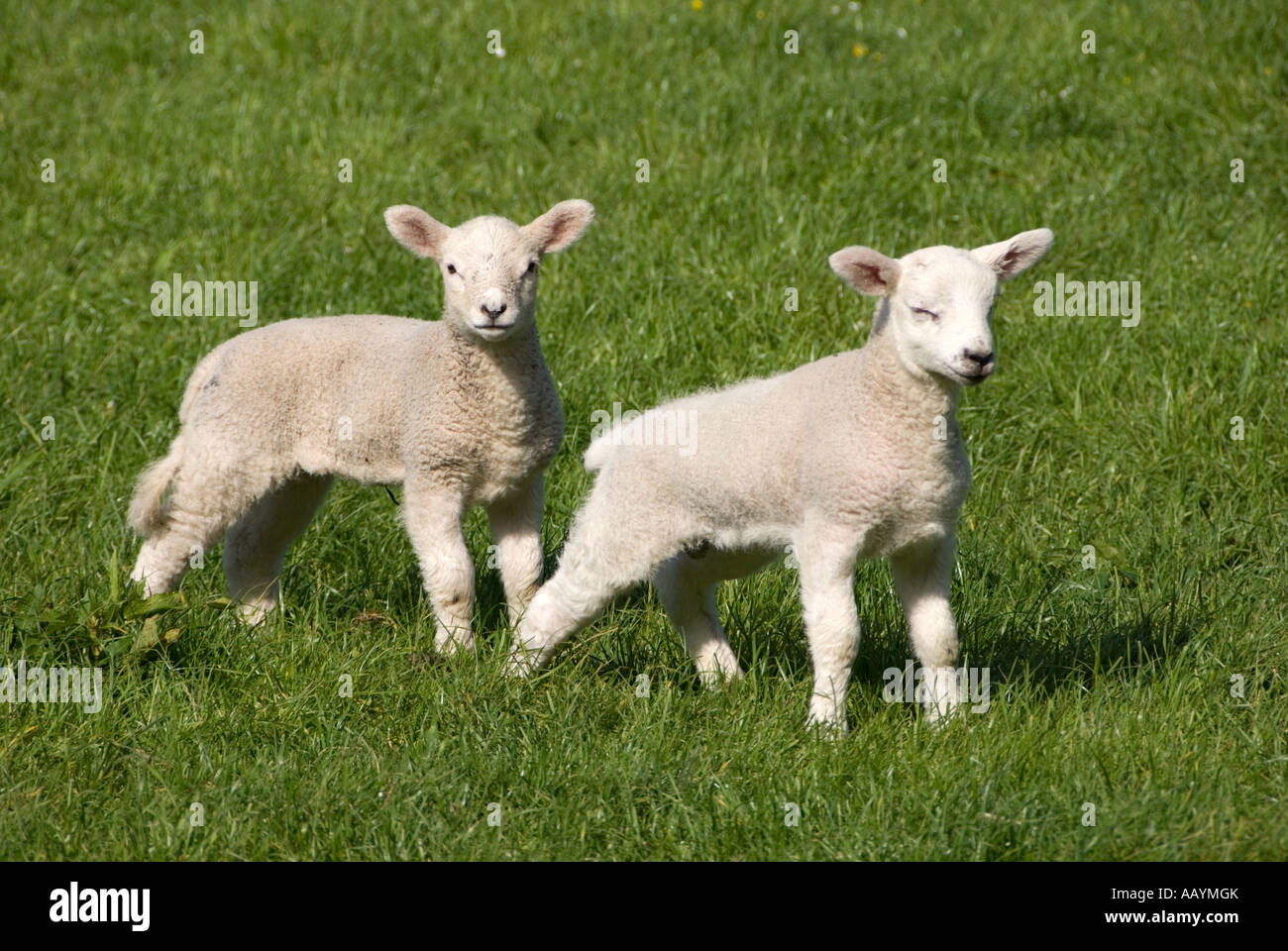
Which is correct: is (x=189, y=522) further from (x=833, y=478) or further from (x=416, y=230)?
(x=833, y=478)

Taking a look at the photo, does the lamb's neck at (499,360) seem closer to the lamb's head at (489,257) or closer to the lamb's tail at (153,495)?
the lamb's head at (489,257)

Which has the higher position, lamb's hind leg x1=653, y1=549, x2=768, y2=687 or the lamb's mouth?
the lamb's mouth

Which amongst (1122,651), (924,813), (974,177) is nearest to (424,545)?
(924,813)

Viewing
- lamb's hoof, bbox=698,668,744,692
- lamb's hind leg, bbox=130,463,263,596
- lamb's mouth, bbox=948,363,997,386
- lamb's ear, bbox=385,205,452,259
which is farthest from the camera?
lamb's hind leg, bbox=130,463,263,596

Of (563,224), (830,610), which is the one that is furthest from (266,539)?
(830,610)

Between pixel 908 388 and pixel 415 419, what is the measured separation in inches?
70.2

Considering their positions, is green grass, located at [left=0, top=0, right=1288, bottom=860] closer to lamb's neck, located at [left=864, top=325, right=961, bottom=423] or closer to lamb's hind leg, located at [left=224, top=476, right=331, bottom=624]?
lamb's hind leg, located at [left=224, top=476, right=331, bottom=624]

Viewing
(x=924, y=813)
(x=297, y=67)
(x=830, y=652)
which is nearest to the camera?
(x=924, y=813)

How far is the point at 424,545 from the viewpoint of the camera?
523 centimetres

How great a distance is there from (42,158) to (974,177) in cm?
561

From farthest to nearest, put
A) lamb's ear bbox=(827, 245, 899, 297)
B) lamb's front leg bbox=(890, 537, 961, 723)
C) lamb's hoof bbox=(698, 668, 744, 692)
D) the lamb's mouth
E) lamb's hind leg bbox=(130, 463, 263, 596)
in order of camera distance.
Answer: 1. lamb's hind leg bbox=(130, 463, 263, 596)
2. lamb's hoof bbox=(698, 668, 744, 692)
3. lamb's front leg bbox=(890, 537, 961, 723)
4. lamb's ear bbox=(827, 245, 899, 297)
5. the lamb's mouth

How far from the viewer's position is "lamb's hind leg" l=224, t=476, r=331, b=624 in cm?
594

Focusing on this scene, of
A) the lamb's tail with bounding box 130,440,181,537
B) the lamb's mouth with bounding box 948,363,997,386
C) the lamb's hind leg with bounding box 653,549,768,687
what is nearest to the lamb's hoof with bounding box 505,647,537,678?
the lamb's hind leg with bounding box 653,549,768,687

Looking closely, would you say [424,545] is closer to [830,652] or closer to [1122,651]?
[830,652]
